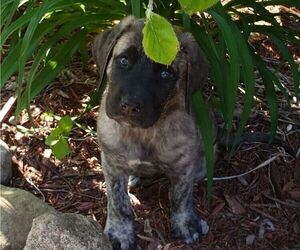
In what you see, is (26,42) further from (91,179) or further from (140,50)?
(91,179)

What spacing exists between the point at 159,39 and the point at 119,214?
7.14 ft

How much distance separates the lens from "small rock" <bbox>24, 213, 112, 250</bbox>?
2.65 m

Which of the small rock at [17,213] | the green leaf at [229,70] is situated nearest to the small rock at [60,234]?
the small rock at [17,213]

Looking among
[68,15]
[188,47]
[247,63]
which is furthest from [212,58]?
[68,15]

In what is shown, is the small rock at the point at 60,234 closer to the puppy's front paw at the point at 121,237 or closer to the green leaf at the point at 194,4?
the puppy's front paw at the point at 121,237

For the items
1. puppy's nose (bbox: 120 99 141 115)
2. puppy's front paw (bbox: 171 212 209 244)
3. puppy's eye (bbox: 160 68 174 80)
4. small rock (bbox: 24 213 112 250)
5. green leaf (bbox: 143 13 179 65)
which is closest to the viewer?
green leaf (bbox: 143 13 179 65)

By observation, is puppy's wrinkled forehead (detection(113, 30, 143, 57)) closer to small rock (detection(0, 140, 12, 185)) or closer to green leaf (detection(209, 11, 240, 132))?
green leaf (detection(209, 11, 240, 132))

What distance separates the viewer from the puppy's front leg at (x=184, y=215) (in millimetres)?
3105

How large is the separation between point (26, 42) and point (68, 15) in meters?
0.70

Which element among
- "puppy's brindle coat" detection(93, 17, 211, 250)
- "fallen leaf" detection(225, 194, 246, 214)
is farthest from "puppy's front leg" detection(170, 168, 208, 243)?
"fallen leaf" detection(225, 194, 246, 214)

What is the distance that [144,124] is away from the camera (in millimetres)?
2488

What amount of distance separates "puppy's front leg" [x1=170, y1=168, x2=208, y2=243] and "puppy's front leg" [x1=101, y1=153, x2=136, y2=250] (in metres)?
0.25

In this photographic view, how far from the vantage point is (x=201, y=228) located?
128 inches

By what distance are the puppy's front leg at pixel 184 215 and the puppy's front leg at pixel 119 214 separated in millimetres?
249
